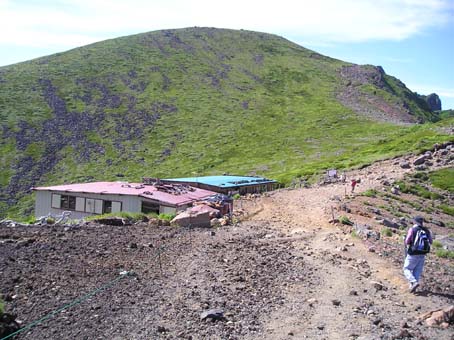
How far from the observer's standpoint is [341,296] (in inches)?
502

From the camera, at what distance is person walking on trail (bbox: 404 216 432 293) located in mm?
12562

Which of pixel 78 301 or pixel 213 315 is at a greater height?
pixel 213 315

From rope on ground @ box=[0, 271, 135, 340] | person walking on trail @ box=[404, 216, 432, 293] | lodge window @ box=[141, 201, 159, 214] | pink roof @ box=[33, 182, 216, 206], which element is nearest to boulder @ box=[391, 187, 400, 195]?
pink roof @ box=[33, 182, 216, 206]

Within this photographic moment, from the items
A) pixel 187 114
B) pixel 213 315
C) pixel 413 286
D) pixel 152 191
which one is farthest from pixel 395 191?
pixel 187 114

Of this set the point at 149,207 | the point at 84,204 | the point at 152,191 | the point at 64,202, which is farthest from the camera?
the point at 64,202

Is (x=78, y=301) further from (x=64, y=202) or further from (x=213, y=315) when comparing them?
(x=64, y=202)

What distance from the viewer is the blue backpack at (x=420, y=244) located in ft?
41.2

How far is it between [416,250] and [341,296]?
2258 millimetres

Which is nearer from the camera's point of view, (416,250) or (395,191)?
(416,250)

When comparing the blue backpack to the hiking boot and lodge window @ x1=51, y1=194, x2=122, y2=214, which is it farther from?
lodge window @ x1=51, y1=194, x2=122, y2=214

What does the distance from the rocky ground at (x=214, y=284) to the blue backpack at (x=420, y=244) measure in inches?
44.5

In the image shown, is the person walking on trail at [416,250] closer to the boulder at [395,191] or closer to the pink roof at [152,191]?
the pink roof at [152,191]

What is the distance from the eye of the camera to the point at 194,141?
306 ft

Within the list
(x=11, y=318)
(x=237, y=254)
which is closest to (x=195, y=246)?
(x=237, y=254)
